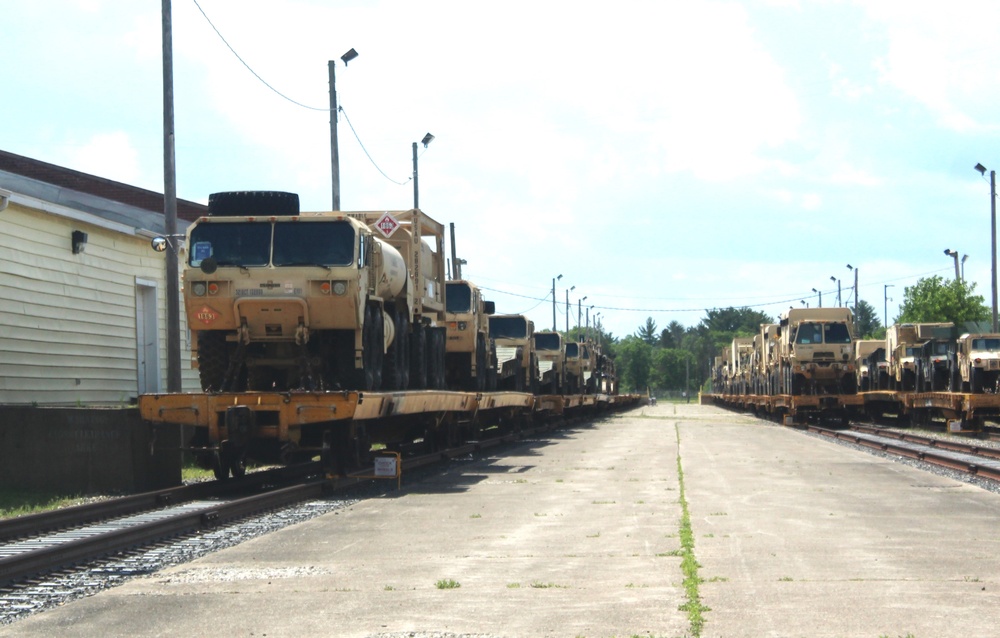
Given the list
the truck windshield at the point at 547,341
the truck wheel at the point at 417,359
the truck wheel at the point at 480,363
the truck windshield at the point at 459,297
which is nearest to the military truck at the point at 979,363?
the truck wheel at the point at 480,363

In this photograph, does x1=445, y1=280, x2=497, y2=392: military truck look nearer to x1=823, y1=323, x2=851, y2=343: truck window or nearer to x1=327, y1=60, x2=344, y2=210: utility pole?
x1=327, y1=60, x2=344, y2=210: utility pole

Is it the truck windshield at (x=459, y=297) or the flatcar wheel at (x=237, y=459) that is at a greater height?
the truck windshield at (x=459, y=297)

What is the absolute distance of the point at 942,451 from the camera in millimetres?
21250

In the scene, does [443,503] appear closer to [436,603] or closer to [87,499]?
[87,499]

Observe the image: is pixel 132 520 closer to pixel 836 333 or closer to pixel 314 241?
pixel 314 241

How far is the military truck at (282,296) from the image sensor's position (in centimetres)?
1395

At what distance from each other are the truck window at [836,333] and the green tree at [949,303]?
93.1 feet

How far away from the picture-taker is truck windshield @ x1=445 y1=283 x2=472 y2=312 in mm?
22844

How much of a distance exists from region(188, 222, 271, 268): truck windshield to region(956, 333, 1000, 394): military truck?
19793 millimetres

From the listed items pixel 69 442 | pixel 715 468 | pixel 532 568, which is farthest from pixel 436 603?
pixel 715 468

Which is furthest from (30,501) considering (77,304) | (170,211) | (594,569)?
(77,304)

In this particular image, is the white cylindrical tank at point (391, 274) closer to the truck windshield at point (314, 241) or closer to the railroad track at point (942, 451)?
the truck windshield at point (314, 241)

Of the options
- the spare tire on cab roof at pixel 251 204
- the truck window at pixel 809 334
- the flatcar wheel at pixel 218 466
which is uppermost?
the spare tire on cab roof at pixel 251 204

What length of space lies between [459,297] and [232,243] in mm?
9070
